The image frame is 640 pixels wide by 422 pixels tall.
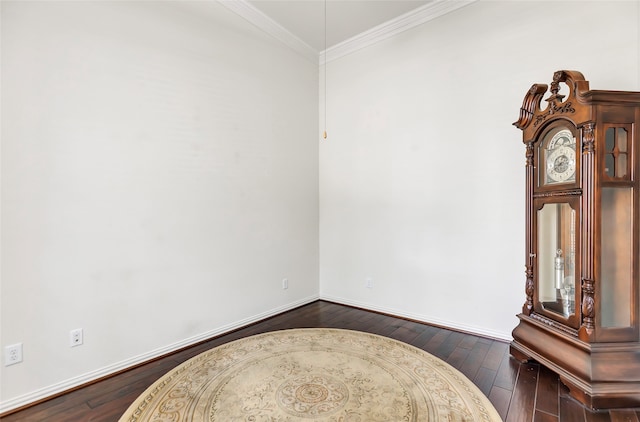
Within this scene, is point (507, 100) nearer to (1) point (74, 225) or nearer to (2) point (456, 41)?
(2) point (456, 41)

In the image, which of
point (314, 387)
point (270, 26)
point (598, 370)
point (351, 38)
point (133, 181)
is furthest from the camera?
point (351, 38)

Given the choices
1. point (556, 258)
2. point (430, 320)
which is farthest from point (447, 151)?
point (430, 320)

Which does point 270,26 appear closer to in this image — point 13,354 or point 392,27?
point 392,27

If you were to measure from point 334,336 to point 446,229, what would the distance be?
1.51m

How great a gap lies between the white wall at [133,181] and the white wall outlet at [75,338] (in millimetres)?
35

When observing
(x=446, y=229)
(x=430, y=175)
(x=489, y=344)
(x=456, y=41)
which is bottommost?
(x=489, y=344)

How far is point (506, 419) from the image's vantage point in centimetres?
167

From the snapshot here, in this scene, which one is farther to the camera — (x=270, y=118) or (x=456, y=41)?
(x=270, y=118)

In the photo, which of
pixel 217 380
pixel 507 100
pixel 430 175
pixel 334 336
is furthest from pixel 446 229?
pixel 217 380

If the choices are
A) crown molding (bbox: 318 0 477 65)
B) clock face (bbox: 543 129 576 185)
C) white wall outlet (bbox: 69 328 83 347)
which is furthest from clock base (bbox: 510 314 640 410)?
white wall outlet (bbox: 69 328 83 347)

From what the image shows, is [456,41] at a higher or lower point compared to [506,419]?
higher

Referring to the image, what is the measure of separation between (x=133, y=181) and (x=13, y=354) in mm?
1256

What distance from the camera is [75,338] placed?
203 centimetres

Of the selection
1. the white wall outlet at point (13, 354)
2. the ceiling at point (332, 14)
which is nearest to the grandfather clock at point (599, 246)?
the ceiling at point (332, 14)
